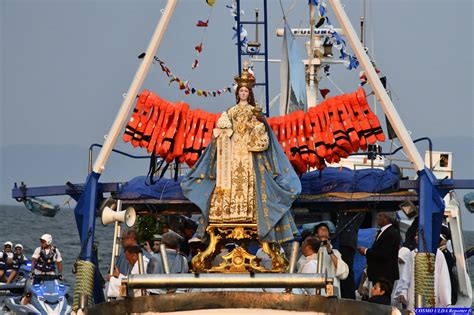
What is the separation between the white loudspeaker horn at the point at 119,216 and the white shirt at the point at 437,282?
148 inches

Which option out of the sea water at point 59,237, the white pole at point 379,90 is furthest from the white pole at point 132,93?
the sea water at point 59,237

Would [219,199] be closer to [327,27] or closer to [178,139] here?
[178,139]

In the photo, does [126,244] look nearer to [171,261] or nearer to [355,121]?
[171,261]

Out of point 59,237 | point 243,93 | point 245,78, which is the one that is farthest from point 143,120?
point 59,237

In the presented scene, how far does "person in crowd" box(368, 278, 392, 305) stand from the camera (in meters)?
21.4

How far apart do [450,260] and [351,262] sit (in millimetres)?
2599

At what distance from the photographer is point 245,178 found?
21.2 m

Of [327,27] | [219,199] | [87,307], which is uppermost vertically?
[327,27]

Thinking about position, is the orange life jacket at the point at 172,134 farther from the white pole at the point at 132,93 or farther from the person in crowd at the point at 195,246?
the person in crowd at the point at 195,246

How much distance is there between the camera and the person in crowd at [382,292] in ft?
70.3

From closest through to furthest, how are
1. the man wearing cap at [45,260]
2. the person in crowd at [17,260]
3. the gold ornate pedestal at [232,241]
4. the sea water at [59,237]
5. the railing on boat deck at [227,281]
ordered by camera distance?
1. the railing on boat deck at [227,281]
2. the gold ornate pedestal at [232,241]
3. the man wearing cap at [45,260]
4. the person in crowd at [17,260]
5. the sea water at [59,237]

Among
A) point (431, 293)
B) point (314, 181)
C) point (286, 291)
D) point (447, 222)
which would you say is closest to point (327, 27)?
point (447, 222)

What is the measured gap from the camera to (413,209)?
22.8 m

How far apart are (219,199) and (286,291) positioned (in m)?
2.93
